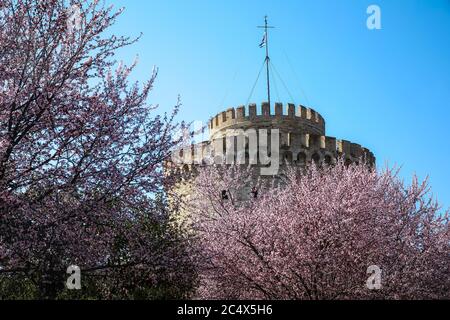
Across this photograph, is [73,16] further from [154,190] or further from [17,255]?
[17,255]

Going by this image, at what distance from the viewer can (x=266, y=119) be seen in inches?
998

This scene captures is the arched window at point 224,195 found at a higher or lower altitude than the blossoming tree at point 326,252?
higher

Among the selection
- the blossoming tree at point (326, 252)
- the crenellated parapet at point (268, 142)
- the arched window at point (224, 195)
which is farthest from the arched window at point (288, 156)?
the blossoming tree at point (326, 252)

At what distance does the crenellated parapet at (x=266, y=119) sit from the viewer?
25391 millimetres

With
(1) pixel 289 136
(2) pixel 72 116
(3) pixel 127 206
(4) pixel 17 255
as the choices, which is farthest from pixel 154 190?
(1) pixel 289 136

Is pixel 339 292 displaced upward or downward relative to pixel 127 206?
downward

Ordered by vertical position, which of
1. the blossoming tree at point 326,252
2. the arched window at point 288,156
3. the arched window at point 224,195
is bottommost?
the blossoming tree at point 326,252

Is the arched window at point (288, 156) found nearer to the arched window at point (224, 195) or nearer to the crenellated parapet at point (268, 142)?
the crenellated parapet at point (268, 142)

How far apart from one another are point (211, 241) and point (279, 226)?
212 cm

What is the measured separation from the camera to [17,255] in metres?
9.02

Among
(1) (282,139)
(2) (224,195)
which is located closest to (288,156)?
(1) (282,139)

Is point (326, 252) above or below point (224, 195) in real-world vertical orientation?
below

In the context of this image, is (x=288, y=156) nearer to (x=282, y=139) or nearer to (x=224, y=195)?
(x=282, y=139)

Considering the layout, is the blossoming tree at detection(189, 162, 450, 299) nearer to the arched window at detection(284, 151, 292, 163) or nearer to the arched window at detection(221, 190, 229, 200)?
the arched window at detection(221, 190, 229, 200)
